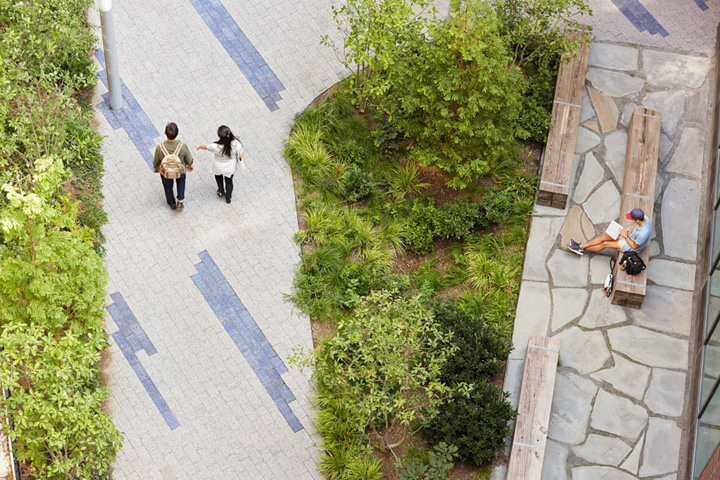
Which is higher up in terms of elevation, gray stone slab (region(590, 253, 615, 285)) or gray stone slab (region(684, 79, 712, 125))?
gray stone slab (region(684, 79, 712, 125))

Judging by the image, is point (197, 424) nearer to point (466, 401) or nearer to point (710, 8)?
point (466, 401)

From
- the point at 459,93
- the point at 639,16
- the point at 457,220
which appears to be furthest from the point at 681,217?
the point at 639,16

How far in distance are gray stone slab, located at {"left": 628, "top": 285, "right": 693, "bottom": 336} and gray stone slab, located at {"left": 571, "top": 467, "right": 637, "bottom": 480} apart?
1.96 metres

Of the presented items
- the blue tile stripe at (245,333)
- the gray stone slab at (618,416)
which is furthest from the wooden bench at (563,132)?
the blue tile stripe at (245,333)

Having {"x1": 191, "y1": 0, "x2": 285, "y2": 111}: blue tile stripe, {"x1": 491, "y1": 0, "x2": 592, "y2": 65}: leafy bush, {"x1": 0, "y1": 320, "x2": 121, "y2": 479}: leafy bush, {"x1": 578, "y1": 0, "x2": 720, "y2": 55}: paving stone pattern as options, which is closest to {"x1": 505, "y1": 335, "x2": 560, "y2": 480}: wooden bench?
{"x1": 491, "y1": 0, "x2": 592, "y2": 65}: leafy bush

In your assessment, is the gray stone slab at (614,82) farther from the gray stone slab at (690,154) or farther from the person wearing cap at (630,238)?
the person wearing cap at (630,238)

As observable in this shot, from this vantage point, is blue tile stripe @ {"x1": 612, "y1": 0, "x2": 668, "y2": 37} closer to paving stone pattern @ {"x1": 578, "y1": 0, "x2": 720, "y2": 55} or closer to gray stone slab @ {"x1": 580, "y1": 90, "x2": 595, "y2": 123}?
paving stone pattern @ {"x1": 578, "y1": 0, "x2": 720, "y2": 55}

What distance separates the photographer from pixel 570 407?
1083cm

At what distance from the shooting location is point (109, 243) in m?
11.7

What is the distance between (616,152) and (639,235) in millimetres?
1910

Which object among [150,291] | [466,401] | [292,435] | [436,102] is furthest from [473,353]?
[150,291]

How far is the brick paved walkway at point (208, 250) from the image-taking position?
10.6m

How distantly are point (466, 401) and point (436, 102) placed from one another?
3.74 metres

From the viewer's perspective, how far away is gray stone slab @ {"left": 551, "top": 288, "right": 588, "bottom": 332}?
11445 millimetres
